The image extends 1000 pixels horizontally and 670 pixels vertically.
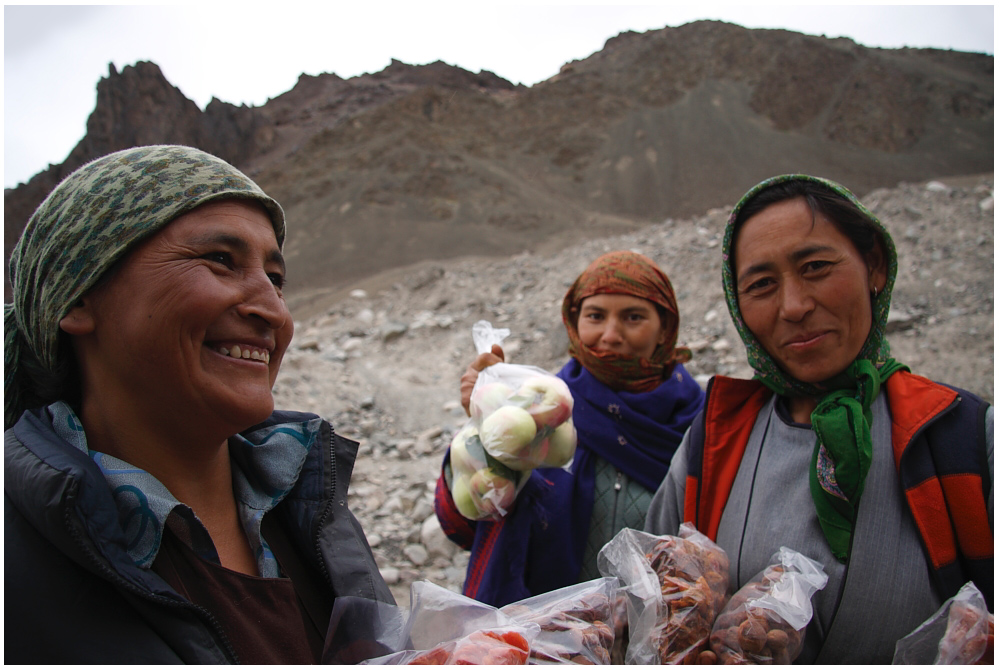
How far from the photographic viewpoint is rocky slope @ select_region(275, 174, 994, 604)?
15.8 feet

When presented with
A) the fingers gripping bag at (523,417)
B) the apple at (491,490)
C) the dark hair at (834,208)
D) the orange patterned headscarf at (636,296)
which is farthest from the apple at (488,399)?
the dark hair at (834,208)

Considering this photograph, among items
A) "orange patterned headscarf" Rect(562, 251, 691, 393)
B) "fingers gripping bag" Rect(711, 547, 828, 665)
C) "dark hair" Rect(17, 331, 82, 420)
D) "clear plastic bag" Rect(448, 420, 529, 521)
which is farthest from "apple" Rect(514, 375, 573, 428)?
"dark hair" Rect(17, 331, 82, 420)

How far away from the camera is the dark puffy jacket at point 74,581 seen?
0.88 meters

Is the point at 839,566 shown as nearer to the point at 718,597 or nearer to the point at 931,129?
the point at 718,597

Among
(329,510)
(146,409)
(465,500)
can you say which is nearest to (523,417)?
(465,500)

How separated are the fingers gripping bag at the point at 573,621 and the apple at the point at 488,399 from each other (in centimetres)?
66

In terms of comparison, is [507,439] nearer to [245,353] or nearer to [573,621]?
[573,621]

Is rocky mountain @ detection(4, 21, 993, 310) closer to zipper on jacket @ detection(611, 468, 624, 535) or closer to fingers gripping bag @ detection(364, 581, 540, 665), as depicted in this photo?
zipper on jacket @ detection(611, 468, 624, 535)

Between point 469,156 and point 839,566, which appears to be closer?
point 839,566

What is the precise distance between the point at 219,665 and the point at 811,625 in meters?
1.24

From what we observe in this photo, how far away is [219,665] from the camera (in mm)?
986

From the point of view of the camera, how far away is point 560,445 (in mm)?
1817

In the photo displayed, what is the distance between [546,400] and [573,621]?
71 centimetres

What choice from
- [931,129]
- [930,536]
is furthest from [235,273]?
[931,129]
